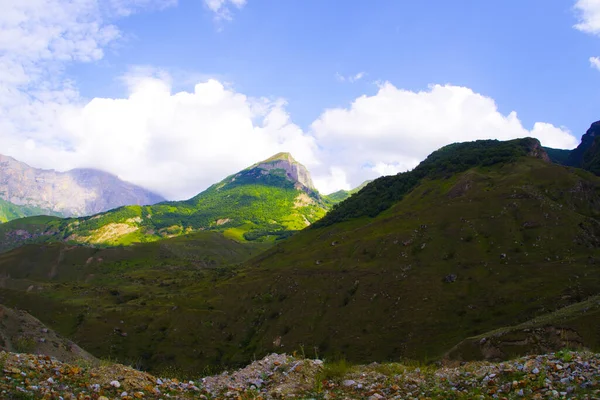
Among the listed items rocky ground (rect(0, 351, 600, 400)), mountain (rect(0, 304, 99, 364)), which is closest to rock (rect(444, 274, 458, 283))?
mountain (rect(0, 304, 99, 364))

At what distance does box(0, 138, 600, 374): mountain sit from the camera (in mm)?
58438

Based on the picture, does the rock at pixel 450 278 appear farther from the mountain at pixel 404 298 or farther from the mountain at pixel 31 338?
the mountain at pixel 31 338

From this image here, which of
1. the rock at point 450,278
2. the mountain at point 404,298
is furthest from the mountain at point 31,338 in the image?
the rock at point 450,278

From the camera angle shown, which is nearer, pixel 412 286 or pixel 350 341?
pixel 350 341

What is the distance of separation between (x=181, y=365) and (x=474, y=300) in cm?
5959

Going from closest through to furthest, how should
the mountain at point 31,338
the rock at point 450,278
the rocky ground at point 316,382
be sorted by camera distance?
the rocky ground at point 316,382 < the mountain at point 31,338 < the rock at point 450,278

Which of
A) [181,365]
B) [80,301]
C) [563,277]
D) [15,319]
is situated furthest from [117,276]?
[563,277]

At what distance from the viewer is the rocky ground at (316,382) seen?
11.3 metres

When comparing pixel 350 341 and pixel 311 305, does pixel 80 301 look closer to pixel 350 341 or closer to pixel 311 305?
pixel 311 305

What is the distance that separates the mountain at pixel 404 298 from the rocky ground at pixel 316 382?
1105 inches

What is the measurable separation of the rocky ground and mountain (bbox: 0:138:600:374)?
92.1ft

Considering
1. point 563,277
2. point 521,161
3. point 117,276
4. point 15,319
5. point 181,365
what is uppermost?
point 521,161

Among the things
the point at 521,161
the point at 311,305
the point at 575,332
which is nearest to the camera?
the point at 575,332

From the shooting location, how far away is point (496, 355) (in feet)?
131
